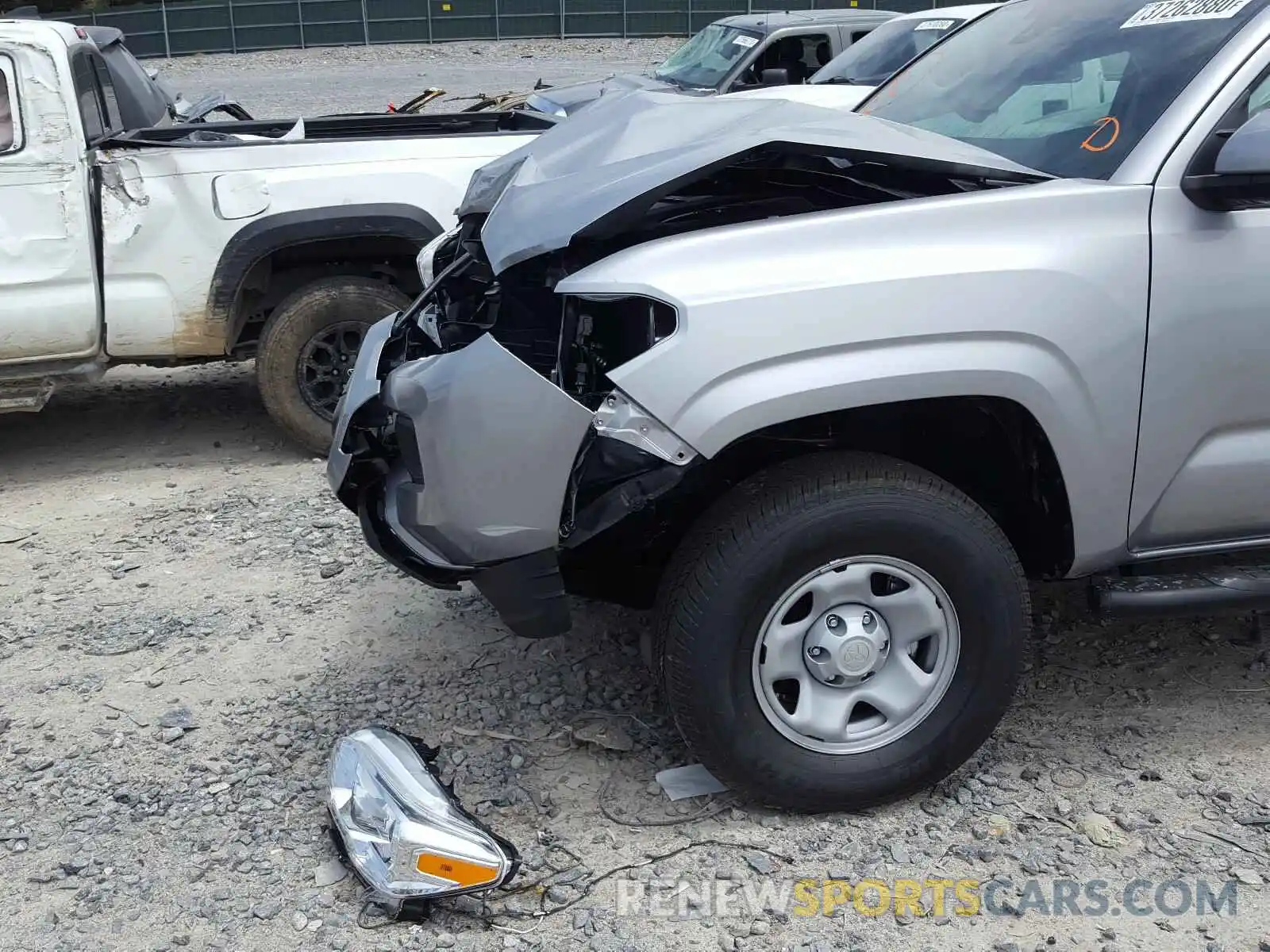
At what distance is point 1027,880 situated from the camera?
2.72m

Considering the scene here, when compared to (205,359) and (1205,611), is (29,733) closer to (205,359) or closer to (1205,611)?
(205,359)

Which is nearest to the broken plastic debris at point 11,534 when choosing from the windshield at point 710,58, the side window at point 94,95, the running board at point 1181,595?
the side window at point 94,95

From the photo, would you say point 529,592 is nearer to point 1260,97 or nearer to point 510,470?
point 510,470

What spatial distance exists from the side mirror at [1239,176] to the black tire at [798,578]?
89 centimetres

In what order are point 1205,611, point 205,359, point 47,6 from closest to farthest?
point 1205,611, point 205,359, point 47,6

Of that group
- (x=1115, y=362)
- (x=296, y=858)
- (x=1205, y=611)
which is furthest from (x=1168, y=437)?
(x=296, y=858)

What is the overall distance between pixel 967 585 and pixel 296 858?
67.8 inches

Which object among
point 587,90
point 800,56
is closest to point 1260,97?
point 800,56

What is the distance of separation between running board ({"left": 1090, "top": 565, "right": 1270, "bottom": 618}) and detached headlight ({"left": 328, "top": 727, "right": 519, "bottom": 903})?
5.17ft

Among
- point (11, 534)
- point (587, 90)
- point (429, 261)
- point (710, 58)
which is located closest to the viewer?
point (429, 261)

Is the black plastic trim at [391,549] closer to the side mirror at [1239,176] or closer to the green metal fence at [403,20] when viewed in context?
the side mirror at [1239,176]

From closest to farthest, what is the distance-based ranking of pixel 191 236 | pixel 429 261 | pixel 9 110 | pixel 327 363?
1. pixel 429 261
2. pixel 9 110
3. pixel 191 236
4. pixel 327 363

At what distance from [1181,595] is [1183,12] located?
151 cm

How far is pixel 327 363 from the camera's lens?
18.1 ft
